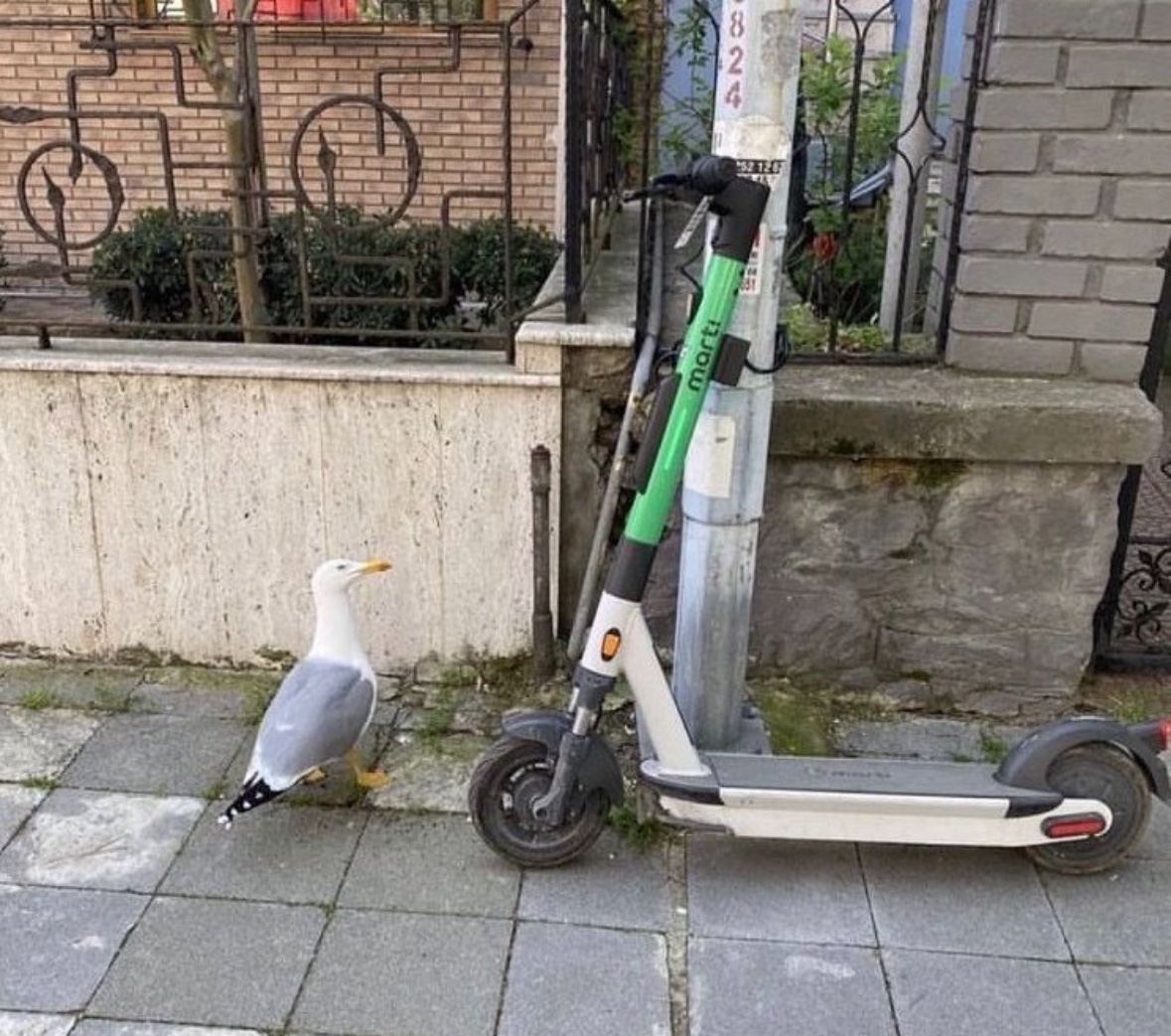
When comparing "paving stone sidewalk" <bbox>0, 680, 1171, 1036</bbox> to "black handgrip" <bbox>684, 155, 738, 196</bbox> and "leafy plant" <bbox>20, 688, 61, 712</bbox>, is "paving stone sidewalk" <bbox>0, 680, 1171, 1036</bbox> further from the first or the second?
"black handgrip" <bbox>684, 155, 738, 196</bbox>

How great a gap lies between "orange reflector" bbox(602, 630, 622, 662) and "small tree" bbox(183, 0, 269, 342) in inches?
62.5

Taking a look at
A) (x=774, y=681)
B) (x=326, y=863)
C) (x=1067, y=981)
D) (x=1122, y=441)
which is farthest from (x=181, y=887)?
(x=1122, y=441)

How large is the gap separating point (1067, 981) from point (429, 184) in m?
5.93

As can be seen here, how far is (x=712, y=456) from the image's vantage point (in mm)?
2734

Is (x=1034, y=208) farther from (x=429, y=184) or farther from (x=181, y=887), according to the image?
(x=429, y=184)

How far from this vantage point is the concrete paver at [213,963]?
238 cm

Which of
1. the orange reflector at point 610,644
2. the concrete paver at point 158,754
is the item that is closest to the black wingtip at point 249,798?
the concrete paver at point 158,754

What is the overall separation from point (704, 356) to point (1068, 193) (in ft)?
4.31

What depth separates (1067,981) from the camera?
2498 mm

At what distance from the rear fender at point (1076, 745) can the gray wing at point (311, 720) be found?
1.55 metres

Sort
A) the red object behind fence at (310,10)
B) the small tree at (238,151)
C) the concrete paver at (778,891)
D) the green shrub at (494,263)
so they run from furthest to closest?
the red object behind fence at (310,10) → the green shrub at (494,263) → the small tree at (238,151) → the concrete paver at (778,891)

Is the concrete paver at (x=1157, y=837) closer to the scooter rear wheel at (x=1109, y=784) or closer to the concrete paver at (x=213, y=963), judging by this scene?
the scooter rear wheel at (x=1109, y=784)

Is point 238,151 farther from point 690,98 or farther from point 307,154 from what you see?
point 307,154

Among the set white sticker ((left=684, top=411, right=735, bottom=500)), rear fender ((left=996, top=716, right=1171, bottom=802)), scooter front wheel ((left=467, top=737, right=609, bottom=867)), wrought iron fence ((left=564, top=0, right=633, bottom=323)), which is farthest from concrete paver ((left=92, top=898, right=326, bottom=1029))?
wrought iron fence ((left=564, top=0, right=633, bottom=323))
